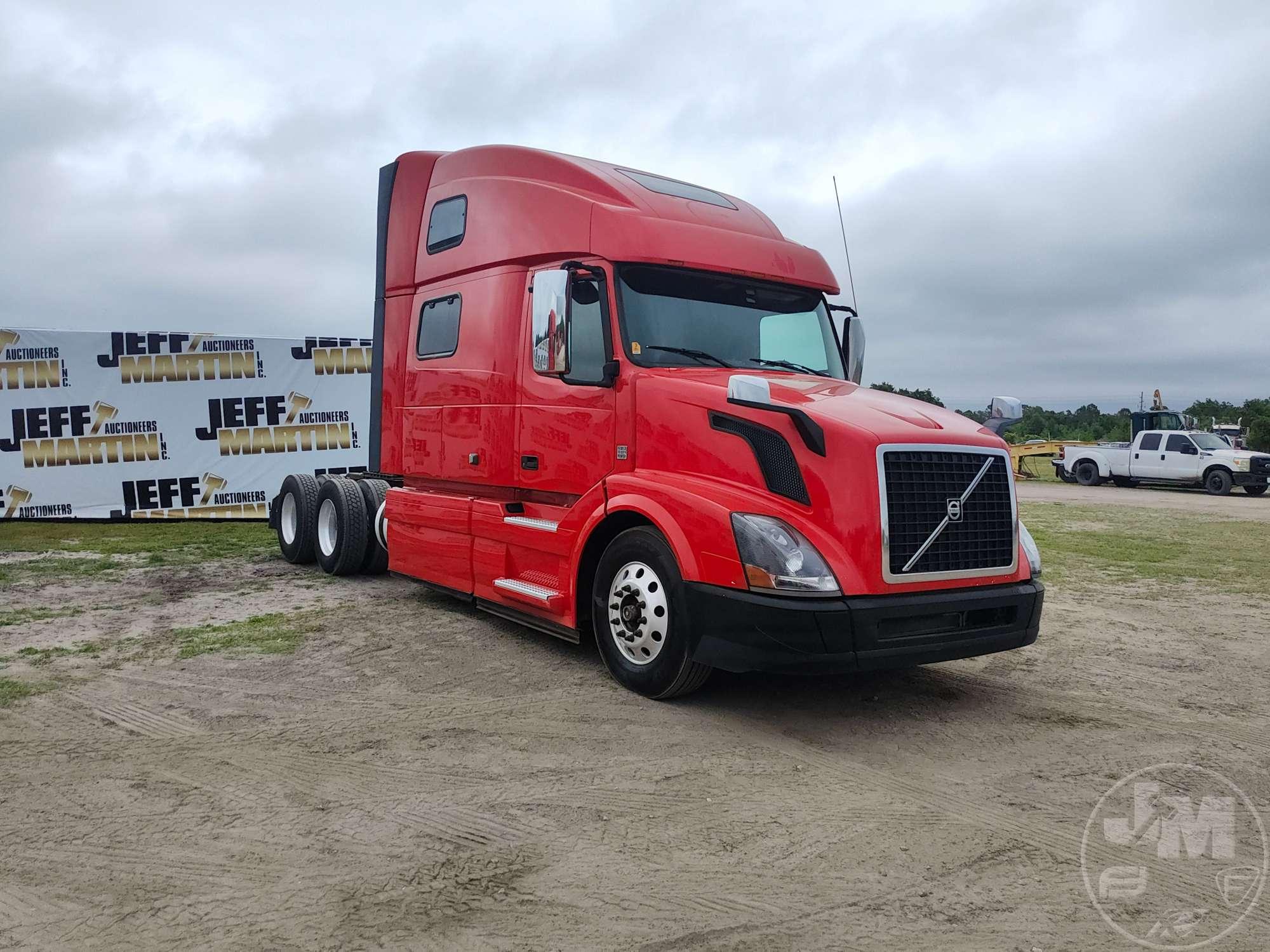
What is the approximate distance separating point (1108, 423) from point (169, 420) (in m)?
79.4

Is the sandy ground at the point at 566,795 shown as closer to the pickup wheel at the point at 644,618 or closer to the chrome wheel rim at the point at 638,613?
the pickup wheel at the point at 644,618

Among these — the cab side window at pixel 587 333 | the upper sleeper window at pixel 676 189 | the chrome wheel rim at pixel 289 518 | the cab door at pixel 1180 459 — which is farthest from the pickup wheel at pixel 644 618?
the cab door at pixel 1180 459

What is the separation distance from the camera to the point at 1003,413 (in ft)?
21.0

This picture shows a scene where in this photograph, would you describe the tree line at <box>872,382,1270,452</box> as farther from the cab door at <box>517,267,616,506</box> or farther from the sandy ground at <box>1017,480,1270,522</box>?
the cab door at <box>517,267,616,506</box>

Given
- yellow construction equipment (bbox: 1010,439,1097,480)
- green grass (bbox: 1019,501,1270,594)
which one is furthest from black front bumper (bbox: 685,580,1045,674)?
yellow construction equipment (bbox: 1010,439,1097,480)

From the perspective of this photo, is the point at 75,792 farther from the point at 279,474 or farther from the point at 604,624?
the point at 279,474

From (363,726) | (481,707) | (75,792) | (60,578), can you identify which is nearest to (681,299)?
(481,707)

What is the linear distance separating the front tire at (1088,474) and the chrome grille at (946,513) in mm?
28284

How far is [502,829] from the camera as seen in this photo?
3.69 meters

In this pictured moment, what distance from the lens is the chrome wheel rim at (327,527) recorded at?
10070 mm

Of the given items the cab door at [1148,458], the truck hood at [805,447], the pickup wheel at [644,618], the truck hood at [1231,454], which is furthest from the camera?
the cab door at [1148,458]

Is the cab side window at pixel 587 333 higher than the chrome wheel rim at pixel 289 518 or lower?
higher

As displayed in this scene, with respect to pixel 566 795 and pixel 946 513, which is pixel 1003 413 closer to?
pixel 946 513

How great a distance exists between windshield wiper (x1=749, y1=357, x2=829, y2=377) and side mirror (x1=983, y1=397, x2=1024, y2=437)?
1127mm
